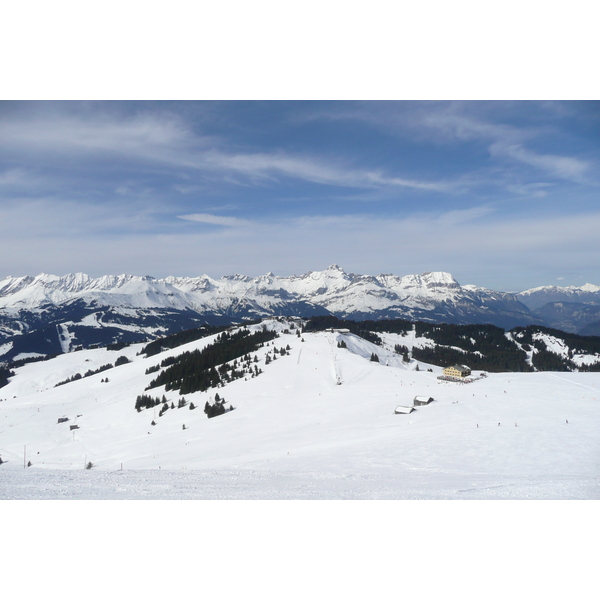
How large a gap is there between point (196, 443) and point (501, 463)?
21.1 metres

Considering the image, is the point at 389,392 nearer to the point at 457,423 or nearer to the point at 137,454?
the point at 457,423

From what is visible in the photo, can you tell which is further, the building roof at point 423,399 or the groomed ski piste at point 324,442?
the building roof at point 423,399

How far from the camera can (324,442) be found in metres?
22.0

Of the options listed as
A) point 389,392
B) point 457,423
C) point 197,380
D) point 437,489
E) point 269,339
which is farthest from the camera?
point 269,339

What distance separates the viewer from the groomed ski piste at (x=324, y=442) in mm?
13062

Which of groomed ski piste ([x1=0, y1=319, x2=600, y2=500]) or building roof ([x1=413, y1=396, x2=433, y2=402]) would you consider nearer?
groomed ski piste ([x1=0, y1=319, x2=600, y2=500])

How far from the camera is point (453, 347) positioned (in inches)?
5005

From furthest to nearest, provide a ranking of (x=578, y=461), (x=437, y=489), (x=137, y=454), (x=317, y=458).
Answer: (x=137, y=454) → (x=317, y=458) → (x=578, y=461) → (x=437, y=489)

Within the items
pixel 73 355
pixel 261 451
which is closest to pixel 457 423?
pixel 261 451

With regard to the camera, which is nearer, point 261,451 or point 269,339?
point 261,451

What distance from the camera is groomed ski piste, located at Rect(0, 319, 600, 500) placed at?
42.9 feet

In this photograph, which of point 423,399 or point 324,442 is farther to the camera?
point 423,399

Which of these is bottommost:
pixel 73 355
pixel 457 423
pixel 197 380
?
pixel 73 355

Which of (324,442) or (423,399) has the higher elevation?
(423,399)
